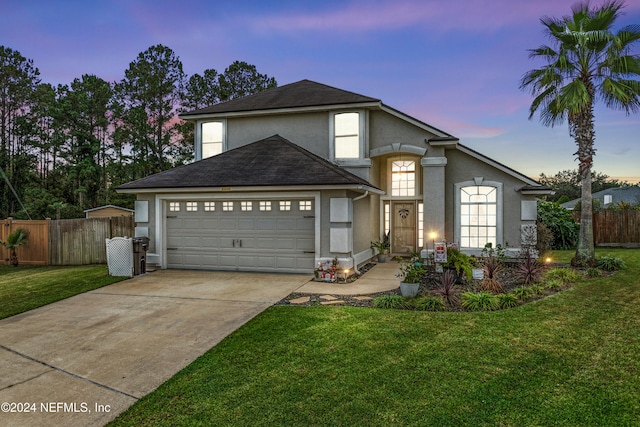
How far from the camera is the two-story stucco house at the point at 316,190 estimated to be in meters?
10.1

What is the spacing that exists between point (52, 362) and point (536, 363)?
596 cm

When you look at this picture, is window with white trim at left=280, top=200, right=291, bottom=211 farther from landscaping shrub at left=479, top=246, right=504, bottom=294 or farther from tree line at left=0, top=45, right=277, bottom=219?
tree line at left=0, top=45, right=277, bottom=219

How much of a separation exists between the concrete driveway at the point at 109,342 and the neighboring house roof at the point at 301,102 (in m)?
6.61

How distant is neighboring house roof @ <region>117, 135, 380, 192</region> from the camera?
9812 millimetres

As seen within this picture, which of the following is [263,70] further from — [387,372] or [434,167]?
[387,372]

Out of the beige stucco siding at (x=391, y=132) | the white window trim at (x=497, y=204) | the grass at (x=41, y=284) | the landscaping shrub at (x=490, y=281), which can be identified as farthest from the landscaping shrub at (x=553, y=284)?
the grass at (x=41, y=284)

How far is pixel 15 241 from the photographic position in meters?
13.0

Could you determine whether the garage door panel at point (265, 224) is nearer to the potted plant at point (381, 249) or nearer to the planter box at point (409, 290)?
the potted plant at point (381, 249)

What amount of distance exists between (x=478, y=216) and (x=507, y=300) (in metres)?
5.80

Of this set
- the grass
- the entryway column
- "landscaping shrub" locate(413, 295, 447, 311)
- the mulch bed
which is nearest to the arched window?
the entryway column

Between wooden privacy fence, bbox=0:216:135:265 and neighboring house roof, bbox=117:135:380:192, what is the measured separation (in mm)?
3242

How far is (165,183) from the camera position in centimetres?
1073

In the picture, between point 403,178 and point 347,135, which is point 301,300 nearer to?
point 347,135

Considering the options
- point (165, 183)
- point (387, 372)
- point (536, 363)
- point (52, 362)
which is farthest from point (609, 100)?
point (52, 362)
